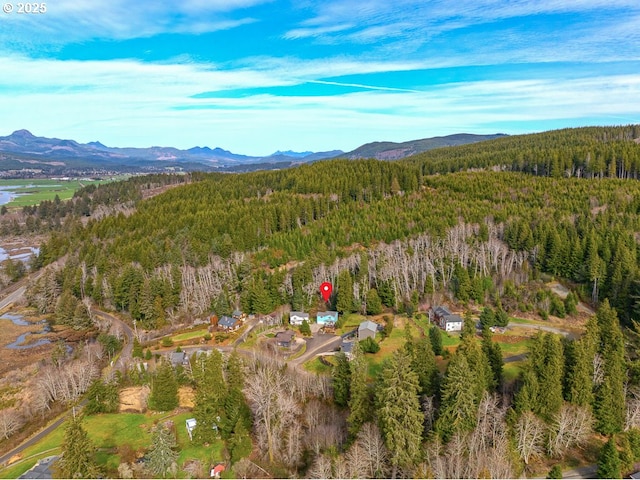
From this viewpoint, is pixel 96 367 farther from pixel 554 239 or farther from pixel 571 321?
pixel 554 239

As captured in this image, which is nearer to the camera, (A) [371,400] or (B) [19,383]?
(A) [371,400]

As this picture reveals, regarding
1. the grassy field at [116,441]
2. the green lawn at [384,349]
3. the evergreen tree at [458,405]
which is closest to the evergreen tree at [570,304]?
the green lawn at [384,349]

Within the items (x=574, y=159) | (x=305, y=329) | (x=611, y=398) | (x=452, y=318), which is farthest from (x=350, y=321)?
(x=574, y=159)

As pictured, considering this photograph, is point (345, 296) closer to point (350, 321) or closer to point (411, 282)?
point (350, 321)

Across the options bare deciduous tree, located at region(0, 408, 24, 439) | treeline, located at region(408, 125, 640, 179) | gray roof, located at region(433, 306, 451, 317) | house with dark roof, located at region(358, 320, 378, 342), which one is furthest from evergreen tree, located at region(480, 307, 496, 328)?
treeline, located at region(408, 125, 640, 179)

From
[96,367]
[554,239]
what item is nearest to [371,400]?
[96,367]

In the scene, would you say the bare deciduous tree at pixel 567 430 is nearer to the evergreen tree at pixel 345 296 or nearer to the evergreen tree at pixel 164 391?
the evergreen tree at pixel 345 296

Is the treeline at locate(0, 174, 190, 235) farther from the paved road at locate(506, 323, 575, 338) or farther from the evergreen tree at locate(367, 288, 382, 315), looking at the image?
the paved road at locate(506, 323, 575, 338)
